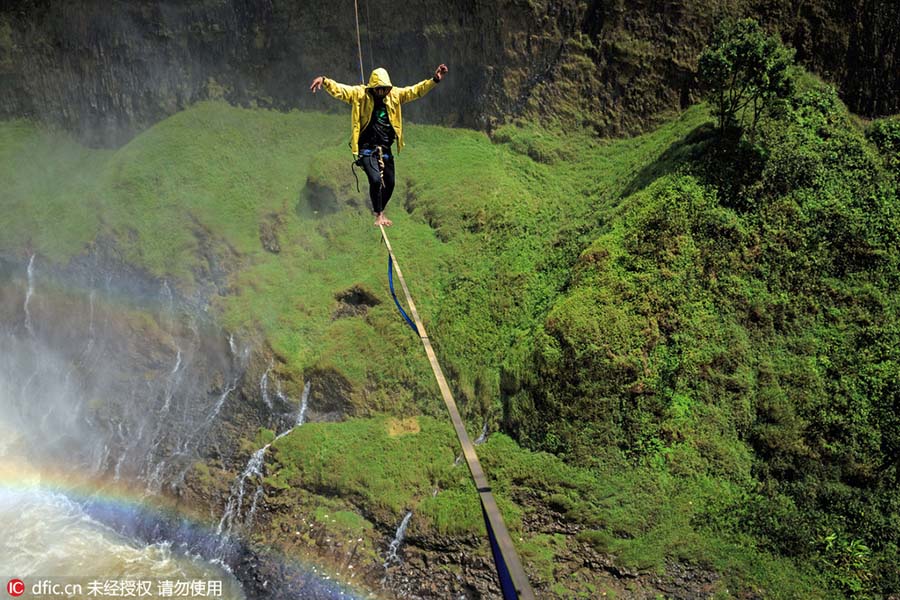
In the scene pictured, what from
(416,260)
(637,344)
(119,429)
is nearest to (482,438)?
(637,344)

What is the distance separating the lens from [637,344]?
13.3 metres

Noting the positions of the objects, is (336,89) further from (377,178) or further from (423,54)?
(423,54)

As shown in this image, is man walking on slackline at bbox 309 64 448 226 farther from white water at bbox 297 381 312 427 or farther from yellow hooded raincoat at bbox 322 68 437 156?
white water at bbox 297 381 312 427

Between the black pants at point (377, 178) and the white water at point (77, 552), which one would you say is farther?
the white water at point (77, 552)

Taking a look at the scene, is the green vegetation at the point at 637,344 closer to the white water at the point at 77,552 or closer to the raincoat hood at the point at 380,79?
the white water at the point at 77,552

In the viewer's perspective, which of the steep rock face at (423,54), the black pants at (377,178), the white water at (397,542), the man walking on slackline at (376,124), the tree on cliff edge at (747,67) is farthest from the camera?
the steep rock face at (423,54)

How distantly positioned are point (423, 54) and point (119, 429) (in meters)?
13.5

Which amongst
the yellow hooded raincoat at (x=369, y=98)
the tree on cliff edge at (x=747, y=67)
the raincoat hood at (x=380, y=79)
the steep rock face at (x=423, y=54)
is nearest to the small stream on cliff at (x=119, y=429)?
the steep rock face at (x=423, y=54)

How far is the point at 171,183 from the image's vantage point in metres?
20.8

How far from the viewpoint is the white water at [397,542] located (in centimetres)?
1317

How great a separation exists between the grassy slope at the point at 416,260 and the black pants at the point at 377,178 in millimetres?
6500

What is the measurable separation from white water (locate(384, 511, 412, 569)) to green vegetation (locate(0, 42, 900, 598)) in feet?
0.82

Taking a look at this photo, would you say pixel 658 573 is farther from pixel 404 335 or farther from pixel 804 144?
pixel 804 144

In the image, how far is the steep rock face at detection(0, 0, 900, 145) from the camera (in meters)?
16.6
